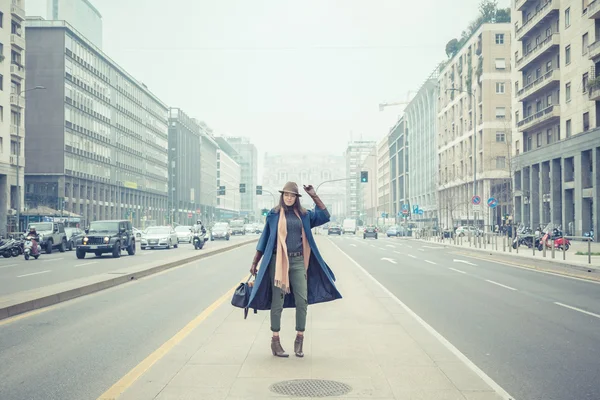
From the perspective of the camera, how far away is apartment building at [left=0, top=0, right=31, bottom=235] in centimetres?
5447

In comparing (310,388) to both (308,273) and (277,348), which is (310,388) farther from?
(308,273)

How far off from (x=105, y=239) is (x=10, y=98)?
34125 mm

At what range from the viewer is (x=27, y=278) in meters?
17.7

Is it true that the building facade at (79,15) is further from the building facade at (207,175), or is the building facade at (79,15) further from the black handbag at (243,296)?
the black handbag at (243,296)

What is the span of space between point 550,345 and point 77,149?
234ft

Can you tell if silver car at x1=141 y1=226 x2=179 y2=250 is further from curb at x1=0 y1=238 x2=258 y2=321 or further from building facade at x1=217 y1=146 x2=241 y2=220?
building facade at x1=217 y1=146 x2=241 y2=220

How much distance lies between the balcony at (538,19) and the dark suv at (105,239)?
36982 mm

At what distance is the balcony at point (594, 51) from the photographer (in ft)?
135

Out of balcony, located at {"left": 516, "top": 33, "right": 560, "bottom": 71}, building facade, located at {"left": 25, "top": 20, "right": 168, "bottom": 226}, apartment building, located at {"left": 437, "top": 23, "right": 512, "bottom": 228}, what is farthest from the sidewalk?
building facade, located at {"left": 25, "top": 20, "right": 168, "bottom": 226}

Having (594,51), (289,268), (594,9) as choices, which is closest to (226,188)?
(594,51)

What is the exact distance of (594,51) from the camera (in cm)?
4175

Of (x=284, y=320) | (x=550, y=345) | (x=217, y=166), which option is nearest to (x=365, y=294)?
(x=284, y=320)

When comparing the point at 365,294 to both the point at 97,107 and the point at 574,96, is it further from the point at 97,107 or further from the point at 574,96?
the point at 97,107

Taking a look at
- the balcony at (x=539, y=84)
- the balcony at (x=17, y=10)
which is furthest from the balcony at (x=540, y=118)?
the balcony at (x=17, y=10)
